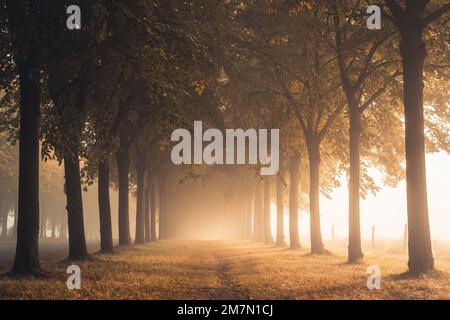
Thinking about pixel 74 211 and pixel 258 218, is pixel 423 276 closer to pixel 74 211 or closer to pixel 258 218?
pixel 74 211

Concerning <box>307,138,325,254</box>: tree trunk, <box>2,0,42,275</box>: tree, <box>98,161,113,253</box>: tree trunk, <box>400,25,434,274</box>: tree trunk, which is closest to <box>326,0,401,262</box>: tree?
<box>400,25,434,274</box>: tree trunk

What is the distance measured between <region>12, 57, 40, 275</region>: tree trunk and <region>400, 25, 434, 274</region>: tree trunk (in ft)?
36.7

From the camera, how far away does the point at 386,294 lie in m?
12.4

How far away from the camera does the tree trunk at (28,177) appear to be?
15211 millimetres

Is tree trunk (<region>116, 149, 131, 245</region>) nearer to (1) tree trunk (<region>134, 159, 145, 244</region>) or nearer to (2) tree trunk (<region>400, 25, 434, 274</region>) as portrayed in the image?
(1) tree trunk (<region>134, 159, 145, 244</region>)

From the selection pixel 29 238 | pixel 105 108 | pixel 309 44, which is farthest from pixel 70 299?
pixel 309 44

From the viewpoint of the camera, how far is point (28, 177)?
15.2 m

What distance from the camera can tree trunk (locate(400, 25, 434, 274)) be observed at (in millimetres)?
15644

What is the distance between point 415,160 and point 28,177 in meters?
11.6

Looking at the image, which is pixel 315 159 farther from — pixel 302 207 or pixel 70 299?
pixel 302 207

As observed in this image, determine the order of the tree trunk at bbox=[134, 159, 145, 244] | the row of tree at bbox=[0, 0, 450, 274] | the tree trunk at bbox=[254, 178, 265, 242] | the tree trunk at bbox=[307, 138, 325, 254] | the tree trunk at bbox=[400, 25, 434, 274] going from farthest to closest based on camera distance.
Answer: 1. the tree trunk at bbox=[254, 178, 265, 242]
2. the tree trunk at bbox=[134, 159, 145, 244]
3. the tree trunk at bbox=[307, 138, 325, 254]
4. the tree trunk at bbox=[400, 25, 434, 274]
5. the row of tree at bbox=[0, 0, 450, 274]

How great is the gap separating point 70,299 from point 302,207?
47917mm

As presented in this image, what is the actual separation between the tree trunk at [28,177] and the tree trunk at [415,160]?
36.7 feet

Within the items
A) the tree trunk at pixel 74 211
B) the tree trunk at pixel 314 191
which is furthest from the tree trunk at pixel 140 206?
the tree trunk at pixel 74 211
